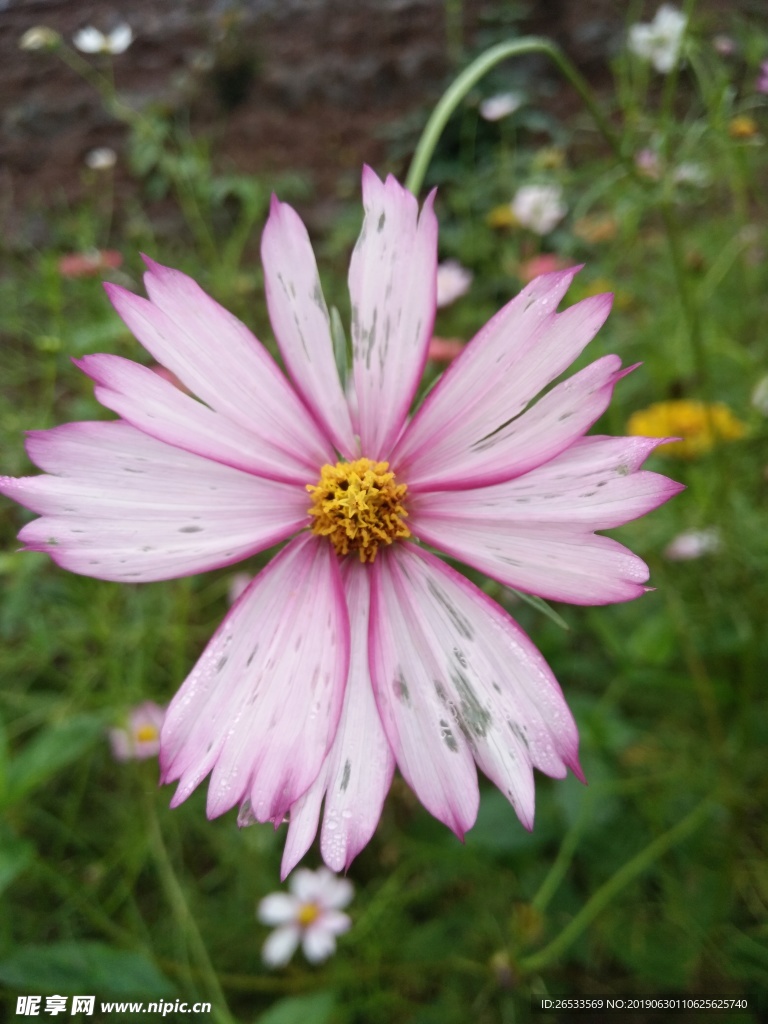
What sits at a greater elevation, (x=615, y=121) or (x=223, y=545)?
(x=615, y=121)

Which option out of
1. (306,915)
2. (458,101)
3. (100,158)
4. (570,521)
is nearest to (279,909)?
(306,915)

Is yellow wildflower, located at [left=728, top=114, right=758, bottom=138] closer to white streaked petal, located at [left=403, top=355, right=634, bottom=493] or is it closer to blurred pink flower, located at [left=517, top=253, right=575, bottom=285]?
blurred pink flower, located at [left=517, top=253, right=575, bottom=285]

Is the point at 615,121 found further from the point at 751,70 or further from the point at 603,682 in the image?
the point at 603,682

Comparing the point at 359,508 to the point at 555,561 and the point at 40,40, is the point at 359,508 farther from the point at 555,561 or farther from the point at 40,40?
the point at 40,40

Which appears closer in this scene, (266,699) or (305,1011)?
(266,699)

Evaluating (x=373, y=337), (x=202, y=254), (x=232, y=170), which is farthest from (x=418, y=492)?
(x=232, y=170)

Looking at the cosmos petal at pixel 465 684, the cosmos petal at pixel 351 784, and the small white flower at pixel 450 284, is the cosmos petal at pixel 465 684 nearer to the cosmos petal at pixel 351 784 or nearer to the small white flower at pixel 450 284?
the cosmos petal at pixel 351 784

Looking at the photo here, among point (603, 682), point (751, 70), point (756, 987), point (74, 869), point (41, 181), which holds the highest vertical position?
point (751, 70)
